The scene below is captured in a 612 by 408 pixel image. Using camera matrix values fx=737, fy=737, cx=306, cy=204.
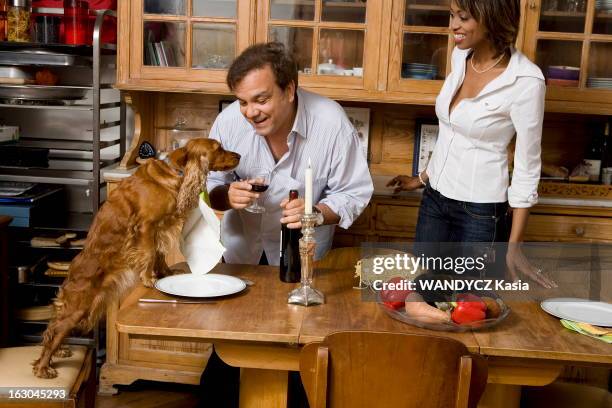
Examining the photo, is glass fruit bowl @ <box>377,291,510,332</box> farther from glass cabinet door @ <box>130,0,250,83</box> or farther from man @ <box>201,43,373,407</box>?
glass cabinet door @ <box>130,0,250,83</box>

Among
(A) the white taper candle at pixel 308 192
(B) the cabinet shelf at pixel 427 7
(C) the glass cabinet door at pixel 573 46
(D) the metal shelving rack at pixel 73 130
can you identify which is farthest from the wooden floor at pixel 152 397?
(C) the glass cabinet door at pixel 573 46

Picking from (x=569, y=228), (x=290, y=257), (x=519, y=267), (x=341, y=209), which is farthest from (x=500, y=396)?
(x=569, y=228)

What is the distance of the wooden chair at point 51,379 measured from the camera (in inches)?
78.2

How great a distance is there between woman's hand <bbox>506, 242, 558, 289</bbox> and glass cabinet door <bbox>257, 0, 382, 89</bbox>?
118cm

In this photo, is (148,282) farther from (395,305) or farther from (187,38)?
(187,38)

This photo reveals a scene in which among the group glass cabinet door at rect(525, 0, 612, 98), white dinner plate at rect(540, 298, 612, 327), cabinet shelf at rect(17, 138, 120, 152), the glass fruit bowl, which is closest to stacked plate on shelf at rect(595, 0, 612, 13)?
glass cabinet door at rect(525, 0, 612, 98)

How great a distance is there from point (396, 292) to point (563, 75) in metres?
1.71

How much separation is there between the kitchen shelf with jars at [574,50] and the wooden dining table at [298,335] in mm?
1502

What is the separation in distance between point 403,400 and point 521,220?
36.7 inches

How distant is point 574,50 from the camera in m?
3.04

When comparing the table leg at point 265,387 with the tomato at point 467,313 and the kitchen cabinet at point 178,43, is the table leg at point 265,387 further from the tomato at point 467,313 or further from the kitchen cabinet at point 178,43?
the kitchen cabinet at point 178,43

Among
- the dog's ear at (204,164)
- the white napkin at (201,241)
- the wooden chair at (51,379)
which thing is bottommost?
the wooden chair at (51,379)

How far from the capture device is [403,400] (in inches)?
56.4

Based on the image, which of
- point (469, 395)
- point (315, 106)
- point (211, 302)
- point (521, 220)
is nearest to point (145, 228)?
point (211, 302)
